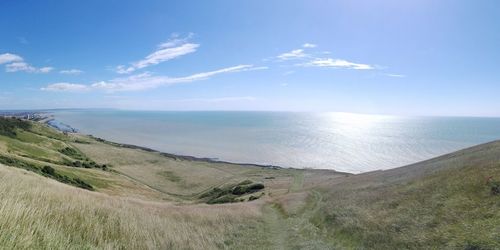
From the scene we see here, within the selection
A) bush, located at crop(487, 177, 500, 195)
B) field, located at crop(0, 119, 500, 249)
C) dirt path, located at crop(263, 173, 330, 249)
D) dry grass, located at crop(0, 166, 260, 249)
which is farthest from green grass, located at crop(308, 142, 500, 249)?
dry grass, located at crop(0, 166, 260, 249)

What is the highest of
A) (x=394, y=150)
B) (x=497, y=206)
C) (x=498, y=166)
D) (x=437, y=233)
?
(x=498, y=166)

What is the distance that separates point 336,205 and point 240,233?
12.5 metres

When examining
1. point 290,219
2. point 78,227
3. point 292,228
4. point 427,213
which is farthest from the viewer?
point 290,219

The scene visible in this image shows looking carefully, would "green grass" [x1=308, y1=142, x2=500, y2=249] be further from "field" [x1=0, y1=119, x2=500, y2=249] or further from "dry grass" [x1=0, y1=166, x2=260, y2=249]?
"dry grass" [x1=0, y1=166, x2=260, y2=249]

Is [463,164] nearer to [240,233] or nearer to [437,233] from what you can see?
[437,233]

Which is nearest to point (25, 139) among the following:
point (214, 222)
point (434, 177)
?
point (214, 222)

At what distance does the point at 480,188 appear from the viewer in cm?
2272

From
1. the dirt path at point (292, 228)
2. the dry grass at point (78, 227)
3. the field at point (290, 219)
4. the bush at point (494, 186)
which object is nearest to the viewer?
the dry grass at point (78, 227)

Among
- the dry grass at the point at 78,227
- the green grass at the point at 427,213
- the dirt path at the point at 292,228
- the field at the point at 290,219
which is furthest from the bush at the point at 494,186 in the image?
the dry grass at the point at 78,227

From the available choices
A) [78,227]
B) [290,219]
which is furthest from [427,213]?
[78,227]

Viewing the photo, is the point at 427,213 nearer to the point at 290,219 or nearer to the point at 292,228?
the point at 292,228

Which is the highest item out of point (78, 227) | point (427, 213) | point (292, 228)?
point (78, 227)

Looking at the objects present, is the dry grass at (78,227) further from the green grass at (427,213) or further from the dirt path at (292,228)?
the green grass at (427,213)

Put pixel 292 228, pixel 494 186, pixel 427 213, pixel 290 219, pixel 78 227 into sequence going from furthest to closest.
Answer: pixel 290 219 → pixel 292 228 → pixel 427 213 → pixel 494 186 → pixel 78 227
